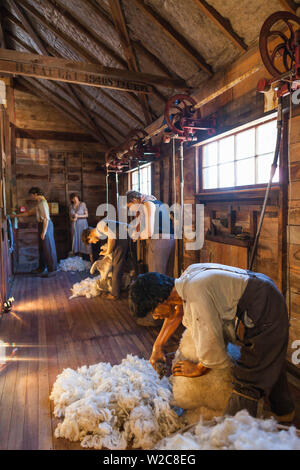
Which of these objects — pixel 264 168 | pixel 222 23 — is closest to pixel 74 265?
pixel 264 168

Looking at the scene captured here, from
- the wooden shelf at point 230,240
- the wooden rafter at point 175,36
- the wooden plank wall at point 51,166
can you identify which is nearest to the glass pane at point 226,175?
the wooden shelf at point 230,240

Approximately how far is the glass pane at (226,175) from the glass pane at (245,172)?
13cm

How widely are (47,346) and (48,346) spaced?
0.03 ft

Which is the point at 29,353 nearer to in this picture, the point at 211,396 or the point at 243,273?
the point at 211,396

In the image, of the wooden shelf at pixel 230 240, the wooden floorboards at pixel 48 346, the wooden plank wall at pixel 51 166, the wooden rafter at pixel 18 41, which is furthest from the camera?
the wooden plank wall at pixel 51 166

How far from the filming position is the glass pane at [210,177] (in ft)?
13.8

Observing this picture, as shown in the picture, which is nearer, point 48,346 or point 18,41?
point 48,346

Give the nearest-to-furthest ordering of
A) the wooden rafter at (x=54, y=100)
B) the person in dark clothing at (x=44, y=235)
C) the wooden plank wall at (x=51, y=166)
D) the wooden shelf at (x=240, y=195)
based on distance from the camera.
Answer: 1. the wooden shelf at (x=240, y=195)
2. the person in dark clothing at (x=44, y=235)
3. the wooden rafter at (x=54, y=100)
4. the wooden plank wall at (x=51, y=166)

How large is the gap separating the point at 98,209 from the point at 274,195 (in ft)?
22.7

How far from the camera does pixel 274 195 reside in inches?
115

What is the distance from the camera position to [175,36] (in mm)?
3754

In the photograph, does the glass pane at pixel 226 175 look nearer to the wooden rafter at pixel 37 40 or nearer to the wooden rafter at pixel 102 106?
the wooden rafter at pixel 102 106

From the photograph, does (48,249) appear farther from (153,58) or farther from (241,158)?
(241,158)
